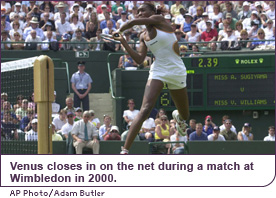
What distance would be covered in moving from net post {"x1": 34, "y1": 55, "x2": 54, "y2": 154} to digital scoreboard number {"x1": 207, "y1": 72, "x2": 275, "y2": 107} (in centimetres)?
1040

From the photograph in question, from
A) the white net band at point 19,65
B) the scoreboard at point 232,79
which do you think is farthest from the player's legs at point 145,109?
the scoreboard at point 232,79

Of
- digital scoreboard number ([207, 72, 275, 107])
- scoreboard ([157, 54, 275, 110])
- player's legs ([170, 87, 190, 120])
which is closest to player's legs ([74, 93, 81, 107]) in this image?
scoreboard ([157, 54, 275, 110])

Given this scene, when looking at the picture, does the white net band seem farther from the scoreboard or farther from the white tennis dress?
Result: the scoreboard

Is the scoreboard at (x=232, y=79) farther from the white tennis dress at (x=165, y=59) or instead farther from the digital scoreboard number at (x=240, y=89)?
the white tennis dress at (x=165, y=59)

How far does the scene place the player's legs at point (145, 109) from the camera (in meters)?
8.06

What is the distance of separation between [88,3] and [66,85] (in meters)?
4.65

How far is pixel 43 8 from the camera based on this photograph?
21.4 m

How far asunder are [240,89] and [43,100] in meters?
10.7

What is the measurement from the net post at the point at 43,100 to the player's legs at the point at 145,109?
39.0 inches

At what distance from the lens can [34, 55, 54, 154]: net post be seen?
8023mm

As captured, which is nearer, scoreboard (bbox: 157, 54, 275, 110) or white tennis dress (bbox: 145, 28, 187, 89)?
white tennis dress (bbox: 145, 28, 187, 89)

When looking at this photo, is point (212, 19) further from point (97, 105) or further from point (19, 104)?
point (19, 104)
